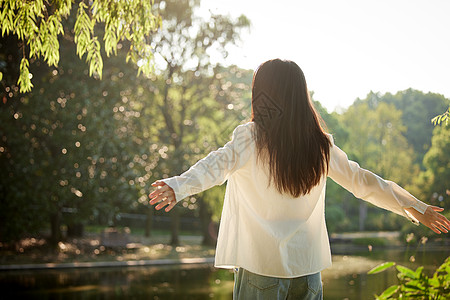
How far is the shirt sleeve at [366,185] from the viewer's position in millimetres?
2393

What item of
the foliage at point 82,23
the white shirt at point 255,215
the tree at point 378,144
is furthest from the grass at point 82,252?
the tree at point 378,144

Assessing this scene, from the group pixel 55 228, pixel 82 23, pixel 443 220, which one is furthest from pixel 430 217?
pixel 55 228

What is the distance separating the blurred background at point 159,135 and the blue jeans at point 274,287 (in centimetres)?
119

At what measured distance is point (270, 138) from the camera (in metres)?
2.21

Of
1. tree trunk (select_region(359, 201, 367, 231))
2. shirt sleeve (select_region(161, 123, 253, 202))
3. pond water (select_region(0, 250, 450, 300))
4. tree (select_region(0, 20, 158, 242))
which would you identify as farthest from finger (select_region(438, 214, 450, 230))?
tree trunk (select_region(359, 201, 367, 231))

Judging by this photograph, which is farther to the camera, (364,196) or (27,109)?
(27,109)

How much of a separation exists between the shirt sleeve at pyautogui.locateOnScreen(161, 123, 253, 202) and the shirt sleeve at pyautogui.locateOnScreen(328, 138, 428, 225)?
456mm

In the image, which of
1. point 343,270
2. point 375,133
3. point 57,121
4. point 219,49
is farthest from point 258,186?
point 375,133

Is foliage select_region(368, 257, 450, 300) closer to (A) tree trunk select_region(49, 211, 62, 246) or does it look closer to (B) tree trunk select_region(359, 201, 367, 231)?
(A) tree trunk select_region(49, 211, 62, 246)

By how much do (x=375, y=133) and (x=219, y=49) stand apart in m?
14.6

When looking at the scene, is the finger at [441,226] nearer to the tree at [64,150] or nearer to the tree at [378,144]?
the tree at [64,150]

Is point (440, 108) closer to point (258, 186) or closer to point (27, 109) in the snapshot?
point (258, 186)

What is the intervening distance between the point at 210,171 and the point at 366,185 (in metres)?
0.79

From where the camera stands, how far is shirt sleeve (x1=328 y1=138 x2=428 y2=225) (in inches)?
94.2
